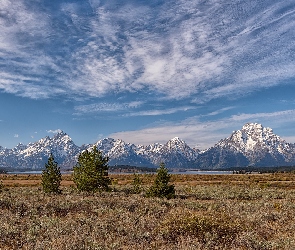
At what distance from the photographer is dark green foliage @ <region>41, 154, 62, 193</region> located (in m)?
41.7

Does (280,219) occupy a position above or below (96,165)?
below

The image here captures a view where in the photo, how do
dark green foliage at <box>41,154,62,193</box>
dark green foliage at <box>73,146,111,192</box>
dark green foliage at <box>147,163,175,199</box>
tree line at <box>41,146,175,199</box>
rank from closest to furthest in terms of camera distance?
dark green foliage at <box>147,163,175,199</box> → tree line at <box>41,146,175,199</box> → dark green foliage at <box>73,146,111,192</box> → dark green foliage at <box>41,154,62,193</box>

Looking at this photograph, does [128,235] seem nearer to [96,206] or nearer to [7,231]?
[7,231]

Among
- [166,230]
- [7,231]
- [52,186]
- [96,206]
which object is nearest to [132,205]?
[96,206]

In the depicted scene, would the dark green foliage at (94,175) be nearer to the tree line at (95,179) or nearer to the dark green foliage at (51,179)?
the tree line at (95,179)

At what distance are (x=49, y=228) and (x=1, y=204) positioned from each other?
31.8 feet

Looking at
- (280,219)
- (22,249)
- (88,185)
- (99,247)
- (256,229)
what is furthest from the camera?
(88,185)

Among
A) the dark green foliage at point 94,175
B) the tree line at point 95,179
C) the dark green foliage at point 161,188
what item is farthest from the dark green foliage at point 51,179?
the dark green foliage at point 161,188

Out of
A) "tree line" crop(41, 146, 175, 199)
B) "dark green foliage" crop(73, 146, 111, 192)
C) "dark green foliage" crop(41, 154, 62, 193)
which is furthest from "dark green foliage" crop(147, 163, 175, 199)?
"dark green foliage" crop(41, 154, 62, 193)

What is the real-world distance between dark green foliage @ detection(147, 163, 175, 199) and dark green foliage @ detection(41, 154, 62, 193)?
15186 millimetres

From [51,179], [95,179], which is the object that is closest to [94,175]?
[95,179]

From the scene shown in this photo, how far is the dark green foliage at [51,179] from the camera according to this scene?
41.7 metres

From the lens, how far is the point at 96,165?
41000 mm

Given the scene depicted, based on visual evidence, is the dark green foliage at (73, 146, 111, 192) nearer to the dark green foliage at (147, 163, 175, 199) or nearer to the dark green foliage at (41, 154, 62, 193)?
the dark green foliage at (41, 154, 62, 193)
